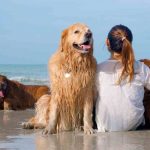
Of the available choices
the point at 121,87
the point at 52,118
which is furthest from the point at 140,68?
→ the point at 52,118

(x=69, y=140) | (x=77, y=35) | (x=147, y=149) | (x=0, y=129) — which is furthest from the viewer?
(x=0, y=129)

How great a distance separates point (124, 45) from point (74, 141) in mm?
1553

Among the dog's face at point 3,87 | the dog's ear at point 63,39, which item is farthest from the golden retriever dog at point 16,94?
the dog's ear at point 63,39

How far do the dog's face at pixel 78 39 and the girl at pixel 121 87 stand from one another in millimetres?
391

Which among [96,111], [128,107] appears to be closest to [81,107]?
[96,111]

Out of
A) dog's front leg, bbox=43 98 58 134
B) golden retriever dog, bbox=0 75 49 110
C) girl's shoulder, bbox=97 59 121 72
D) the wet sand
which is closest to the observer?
the wet sand

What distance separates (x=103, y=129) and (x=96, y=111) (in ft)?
0.90

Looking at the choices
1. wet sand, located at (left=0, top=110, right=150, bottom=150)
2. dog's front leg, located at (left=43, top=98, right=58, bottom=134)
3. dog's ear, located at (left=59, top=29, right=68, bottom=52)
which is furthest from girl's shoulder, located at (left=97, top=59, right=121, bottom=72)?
wet sand, located at (left=0, top=110, right=150, bottom=150)

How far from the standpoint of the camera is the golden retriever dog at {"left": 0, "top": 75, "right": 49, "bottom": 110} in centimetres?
1202

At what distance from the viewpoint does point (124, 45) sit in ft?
22.1

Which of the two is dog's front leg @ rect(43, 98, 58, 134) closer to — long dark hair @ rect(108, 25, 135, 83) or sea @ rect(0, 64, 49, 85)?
long dark hair @ rect(108, 25, 135, 83)

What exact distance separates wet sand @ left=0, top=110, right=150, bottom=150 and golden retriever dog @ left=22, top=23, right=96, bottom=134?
0.75ft

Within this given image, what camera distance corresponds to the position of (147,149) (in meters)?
5.54

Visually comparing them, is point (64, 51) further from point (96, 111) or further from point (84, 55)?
point (96, 111)
